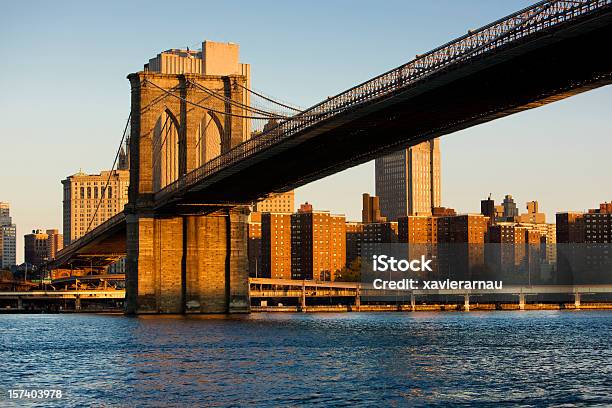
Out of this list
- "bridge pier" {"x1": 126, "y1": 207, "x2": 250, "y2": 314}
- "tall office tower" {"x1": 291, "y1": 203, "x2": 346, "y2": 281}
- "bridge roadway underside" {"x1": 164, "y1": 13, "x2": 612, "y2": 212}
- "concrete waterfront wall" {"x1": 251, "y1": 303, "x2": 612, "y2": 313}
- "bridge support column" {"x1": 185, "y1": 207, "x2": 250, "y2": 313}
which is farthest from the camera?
"tall office tower" {"x1": 291, "y1": 203, "x2": 346, "y2": 281}

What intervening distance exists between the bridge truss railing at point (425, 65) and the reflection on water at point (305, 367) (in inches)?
417

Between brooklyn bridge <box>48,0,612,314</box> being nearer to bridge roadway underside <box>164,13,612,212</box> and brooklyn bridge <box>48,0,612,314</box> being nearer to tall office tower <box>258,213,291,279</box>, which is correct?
bridge roadway underside <box>164,13,612,212</box>

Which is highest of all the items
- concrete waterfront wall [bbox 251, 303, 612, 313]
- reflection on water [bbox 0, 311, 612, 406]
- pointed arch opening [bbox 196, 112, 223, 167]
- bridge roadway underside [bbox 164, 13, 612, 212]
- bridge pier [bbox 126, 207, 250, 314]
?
pointed arch opening [bbox 196, 112, 223, 167]

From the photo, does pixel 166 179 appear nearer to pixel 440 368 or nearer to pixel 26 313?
pixel 26 313

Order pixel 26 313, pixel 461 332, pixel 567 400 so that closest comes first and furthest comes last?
1. pixel 567 400
2. pixel 461 332
3. pixel 26 313

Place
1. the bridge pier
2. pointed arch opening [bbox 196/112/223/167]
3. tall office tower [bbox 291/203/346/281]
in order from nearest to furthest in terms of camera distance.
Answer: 1. the bridge pier
2. pointed arch opening [bbox 196/112/223/167]
3. tall office tower [bbox 291/203/346/281]

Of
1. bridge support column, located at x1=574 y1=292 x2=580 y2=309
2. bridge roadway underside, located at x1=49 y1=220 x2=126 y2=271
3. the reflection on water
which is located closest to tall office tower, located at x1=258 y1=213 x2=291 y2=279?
bridge support column, located at x1=574 y1=292 x2=580 y2=309

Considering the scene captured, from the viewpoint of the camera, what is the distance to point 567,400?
32.7 m

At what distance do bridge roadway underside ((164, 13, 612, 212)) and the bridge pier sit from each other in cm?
549

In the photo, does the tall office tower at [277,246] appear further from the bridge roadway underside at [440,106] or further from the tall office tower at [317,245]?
the bridge roadway underside at [440,106]

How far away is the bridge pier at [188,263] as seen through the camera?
262 feet

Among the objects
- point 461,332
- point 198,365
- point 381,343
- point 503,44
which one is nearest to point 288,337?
point 381,343

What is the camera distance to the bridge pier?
262ft

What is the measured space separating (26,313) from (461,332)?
66147mm
